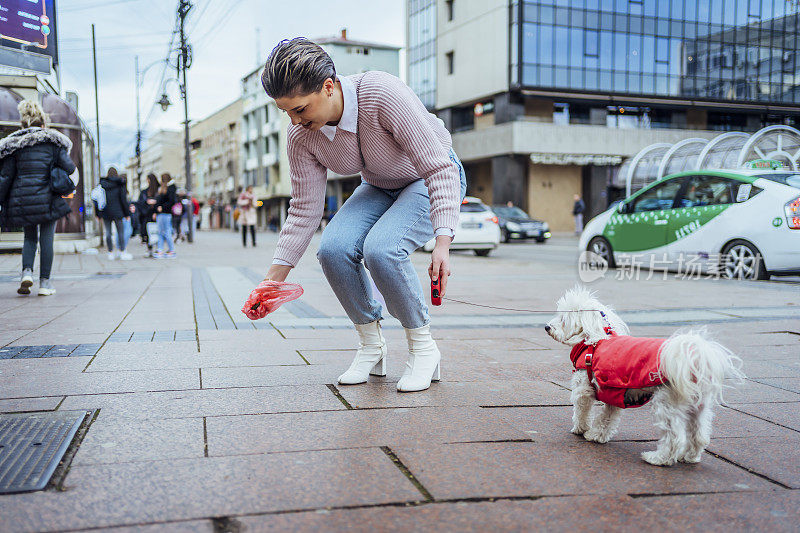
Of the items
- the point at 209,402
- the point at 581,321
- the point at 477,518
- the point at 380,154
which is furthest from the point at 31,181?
the point at 477,518

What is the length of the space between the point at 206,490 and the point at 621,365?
143cm

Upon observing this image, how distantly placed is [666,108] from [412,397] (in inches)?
1632

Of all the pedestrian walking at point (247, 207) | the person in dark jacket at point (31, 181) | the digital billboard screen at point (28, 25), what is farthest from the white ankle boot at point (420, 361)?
the pedestrian walking at point (247, 207)

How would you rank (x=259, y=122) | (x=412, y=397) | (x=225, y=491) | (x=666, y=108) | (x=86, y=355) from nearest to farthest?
(x=225, y=491)
(x=412, y=397)
(x=86, y=355)
(x=666, y=108)
(x=259, y=122)

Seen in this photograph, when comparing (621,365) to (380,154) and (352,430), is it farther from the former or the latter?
(380,154)

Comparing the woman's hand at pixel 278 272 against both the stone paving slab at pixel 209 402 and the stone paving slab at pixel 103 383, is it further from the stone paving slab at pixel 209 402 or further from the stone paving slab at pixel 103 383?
the stone paving slab at pixel 103 383

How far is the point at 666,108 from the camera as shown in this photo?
1603 inches

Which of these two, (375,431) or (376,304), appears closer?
(375,431)

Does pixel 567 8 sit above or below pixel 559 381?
above

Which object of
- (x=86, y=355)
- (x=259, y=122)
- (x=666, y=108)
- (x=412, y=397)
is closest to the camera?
(x=412, y=397)

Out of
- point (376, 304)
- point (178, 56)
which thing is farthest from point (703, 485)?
point (178, 56)

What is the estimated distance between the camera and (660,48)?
130ft

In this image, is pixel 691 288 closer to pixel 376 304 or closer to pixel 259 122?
pixel 376 304

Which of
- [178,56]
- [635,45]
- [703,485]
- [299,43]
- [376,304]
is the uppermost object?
[635,45]
